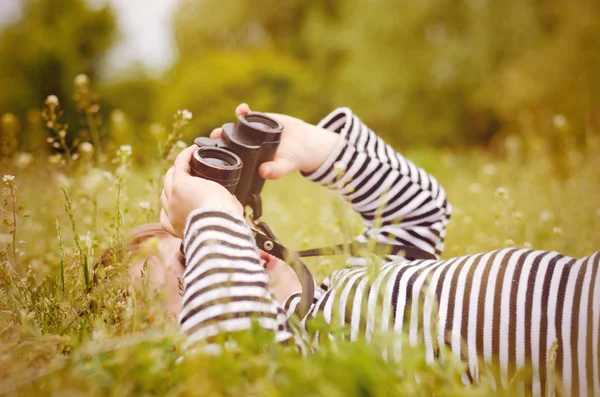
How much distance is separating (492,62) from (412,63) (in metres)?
1.41

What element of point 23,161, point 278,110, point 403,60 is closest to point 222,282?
point 23,161

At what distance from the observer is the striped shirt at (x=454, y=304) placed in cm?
99

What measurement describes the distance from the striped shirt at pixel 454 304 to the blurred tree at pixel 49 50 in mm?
9147

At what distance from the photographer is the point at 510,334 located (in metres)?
1.07

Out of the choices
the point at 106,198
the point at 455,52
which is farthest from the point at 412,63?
the point at 106,198

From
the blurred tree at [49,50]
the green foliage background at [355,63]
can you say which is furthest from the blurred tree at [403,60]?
the blurred tree at [49,50]

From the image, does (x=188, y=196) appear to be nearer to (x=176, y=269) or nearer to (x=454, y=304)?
(x=176, y=269)

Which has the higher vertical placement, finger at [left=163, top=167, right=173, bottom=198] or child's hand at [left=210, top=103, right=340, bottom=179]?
child's hand at [left=210, top=103, right=340, bottom=179]

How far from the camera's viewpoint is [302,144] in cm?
159

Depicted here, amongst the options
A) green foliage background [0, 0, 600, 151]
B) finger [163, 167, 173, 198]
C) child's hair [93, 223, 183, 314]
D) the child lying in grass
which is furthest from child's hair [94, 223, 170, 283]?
green foliage background [0, 0, 600, 151]

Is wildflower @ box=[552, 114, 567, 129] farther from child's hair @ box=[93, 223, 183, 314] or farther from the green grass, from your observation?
child's hair @ box=[93, 223, 183, 314]

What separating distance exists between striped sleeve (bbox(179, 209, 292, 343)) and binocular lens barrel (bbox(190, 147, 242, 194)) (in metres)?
0.12

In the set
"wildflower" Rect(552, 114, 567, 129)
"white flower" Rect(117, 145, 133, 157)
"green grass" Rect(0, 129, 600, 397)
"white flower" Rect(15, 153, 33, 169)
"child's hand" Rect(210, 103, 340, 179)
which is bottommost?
"green grass" Rect(0, 129, 600, 397)

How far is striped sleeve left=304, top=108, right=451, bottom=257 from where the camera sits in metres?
1.59
